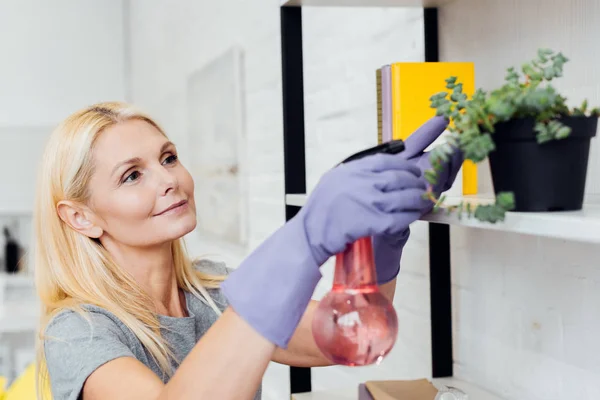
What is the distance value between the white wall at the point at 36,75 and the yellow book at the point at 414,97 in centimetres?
399

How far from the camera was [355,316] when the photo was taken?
33.8 inches

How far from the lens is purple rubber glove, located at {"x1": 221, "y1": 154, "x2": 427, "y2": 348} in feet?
2.87

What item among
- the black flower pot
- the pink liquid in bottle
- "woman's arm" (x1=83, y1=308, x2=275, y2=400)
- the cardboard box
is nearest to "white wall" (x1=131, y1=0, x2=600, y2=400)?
the cardboard box

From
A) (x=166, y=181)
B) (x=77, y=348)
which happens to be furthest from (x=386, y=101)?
(x=77, y=348)

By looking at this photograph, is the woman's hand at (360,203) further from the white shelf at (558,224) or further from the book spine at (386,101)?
the book spine at (386,101)

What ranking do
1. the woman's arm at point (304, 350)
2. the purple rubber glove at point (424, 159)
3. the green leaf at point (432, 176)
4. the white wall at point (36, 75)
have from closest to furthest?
the green leaf at point (432, 176), the purple rubber glove at point (424, 159), the woman's arm at point (304, 350), the white wall at point (36, 75)

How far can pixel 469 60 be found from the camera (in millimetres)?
1548

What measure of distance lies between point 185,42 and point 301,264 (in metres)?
3.02

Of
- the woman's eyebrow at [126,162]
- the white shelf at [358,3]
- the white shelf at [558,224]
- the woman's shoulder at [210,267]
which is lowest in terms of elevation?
the woman's shoulder at [210,267]

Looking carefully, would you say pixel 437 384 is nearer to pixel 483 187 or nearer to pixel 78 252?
pixel 483 187

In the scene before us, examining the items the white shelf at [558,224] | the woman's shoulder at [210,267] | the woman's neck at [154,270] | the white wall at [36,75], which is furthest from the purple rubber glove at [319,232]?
the white wall at [36,75]

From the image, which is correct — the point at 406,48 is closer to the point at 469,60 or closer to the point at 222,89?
the point at 469,60

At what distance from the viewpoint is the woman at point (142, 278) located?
3.07 ft

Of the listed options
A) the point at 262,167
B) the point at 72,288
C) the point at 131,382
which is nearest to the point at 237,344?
the point at 131,382
